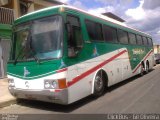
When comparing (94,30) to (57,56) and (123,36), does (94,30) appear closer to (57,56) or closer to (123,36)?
(57,56)

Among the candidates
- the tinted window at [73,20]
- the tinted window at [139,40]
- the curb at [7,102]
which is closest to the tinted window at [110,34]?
the tinted window at [73,20]

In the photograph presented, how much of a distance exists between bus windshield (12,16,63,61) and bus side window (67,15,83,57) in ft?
1.12

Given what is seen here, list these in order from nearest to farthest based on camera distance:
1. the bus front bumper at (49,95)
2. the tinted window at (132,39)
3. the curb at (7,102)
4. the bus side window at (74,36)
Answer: the bus front bumper at (49,95), the bus side window at (74,36), the curb at (7,102), the tinted window at (132,39)

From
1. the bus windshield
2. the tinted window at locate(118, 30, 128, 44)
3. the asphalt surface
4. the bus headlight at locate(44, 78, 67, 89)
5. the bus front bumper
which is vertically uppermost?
the tinted window at locate(118, 30, 128, 44)

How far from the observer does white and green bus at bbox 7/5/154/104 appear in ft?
23.9

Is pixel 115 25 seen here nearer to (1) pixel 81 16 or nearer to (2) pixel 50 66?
(1) pixel 81 16

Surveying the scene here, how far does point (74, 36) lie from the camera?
788 cm

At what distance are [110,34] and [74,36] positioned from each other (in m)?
3.71

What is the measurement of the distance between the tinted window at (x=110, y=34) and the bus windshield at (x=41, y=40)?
352cm

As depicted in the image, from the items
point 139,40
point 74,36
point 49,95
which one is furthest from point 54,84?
point 139,40

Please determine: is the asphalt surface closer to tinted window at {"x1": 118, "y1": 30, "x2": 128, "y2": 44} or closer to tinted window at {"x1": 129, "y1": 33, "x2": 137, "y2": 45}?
tinted window at {"x1": 118, "y1": 30, "x2": 128, "y2": 44}

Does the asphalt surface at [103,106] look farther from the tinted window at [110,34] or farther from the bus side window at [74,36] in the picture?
the tinted window at [110,34]

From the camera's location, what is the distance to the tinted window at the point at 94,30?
919 centimetres

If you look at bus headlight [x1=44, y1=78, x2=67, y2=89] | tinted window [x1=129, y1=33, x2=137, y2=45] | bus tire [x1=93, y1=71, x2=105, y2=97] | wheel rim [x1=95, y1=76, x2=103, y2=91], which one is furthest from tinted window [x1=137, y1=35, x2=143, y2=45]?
bus headlight [x1=44, y1=78, x2=67, y2=89]
